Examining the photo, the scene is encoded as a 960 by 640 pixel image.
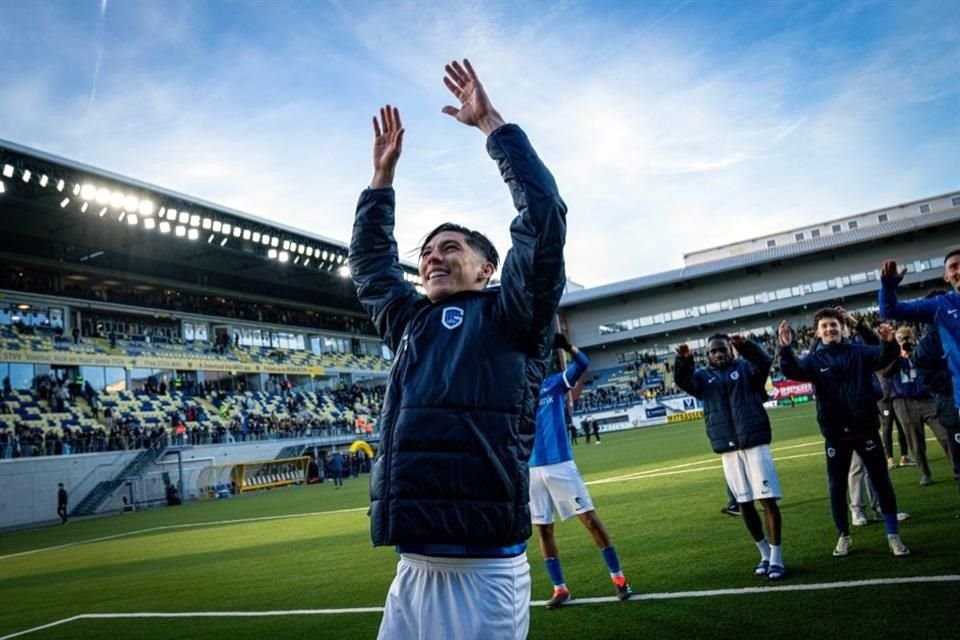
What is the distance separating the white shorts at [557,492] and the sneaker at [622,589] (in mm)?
660

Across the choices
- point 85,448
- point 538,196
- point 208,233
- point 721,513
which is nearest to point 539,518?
point 721,513

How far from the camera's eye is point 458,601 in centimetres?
217

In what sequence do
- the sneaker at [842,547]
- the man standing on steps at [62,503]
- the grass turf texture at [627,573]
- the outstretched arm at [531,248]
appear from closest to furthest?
the outstretched arm at [531,248] < the grass turf texture at [627,573] < the sneaker at [842,547] < the man standing on steps at [62,503]

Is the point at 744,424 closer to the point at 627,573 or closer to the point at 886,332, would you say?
the point at 886,332

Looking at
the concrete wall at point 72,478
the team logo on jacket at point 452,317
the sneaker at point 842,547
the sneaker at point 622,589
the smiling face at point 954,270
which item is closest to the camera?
the team logo on jacket at point 452,317

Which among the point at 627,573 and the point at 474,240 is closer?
Answer: the point at 474,240

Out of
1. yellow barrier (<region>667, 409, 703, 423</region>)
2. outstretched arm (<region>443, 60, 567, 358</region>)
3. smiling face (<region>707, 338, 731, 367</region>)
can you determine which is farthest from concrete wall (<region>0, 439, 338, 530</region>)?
outstretched arm (<region>443, 60, 567, 358</region>)

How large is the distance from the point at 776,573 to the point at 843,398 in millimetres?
1707

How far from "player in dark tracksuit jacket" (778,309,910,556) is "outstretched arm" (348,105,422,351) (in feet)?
13.0

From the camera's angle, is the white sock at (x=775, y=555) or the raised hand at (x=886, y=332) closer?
the white sock at (x=775, y=555)

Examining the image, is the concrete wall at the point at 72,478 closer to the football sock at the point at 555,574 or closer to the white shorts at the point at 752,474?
the football sock at the point at 555,574

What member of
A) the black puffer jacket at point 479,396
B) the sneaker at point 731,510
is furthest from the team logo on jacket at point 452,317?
the sneaker at point 731,510

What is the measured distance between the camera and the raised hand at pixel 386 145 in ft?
10.1

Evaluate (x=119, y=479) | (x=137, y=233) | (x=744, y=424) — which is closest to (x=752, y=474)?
(x=744, y=424)
